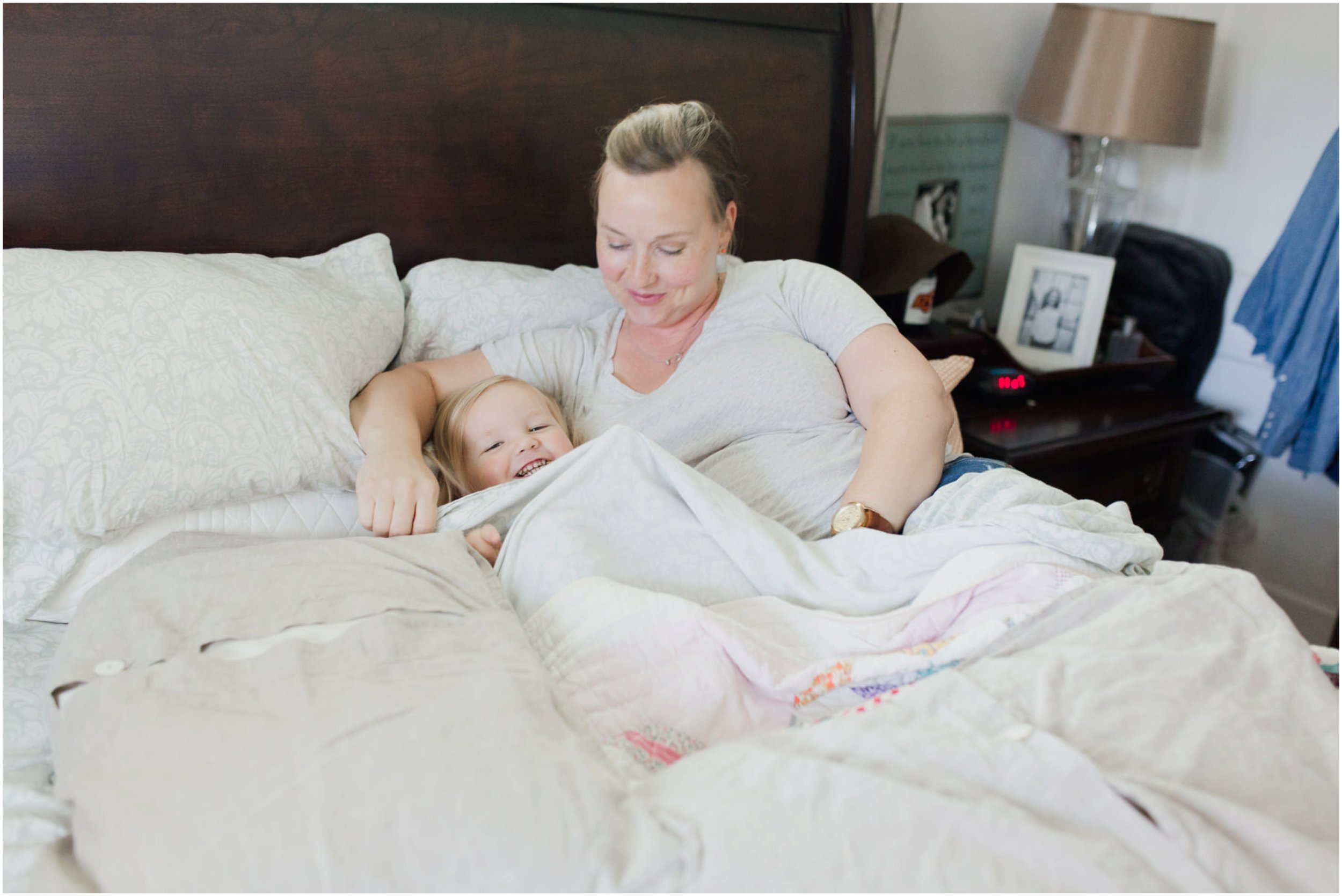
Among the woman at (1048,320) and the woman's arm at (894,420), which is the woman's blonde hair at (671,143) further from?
the woman at (1048,320)

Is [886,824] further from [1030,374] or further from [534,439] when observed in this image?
[1030,374]

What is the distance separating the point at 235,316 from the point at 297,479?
0.21 meters

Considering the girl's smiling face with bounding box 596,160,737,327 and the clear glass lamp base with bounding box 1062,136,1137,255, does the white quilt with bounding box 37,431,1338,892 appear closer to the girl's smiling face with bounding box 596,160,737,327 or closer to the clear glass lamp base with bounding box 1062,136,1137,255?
the girl's smiling face with bounding box 596,160,737,327

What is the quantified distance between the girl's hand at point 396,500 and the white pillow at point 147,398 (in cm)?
8

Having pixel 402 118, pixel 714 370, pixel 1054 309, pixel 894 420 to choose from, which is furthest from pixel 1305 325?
pixel 402 118

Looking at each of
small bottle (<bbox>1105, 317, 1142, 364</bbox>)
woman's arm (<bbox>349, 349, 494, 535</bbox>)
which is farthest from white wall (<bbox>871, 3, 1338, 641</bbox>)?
woman's arm (<bbox>349, 349, 494, 535</bbox>)

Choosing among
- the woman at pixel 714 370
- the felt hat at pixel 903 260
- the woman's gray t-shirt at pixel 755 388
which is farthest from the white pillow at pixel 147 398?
the felt hat at pixel 903 260

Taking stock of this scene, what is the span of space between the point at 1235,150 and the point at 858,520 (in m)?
1.85

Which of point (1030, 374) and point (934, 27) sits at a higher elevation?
point (934, 27)

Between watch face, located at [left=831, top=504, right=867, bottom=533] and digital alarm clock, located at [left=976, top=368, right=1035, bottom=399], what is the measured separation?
94 centimetres

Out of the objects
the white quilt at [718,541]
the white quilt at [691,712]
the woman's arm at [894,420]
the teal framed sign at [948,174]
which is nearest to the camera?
the white quilt at [691,712]

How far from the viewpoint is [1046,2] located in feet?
7.70

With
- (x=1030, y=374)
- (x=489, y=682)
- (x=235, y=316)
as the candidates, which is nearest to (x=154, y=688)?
(x=489, y=682)

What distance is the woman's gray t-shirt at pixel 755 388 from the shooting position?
132 centimetres
